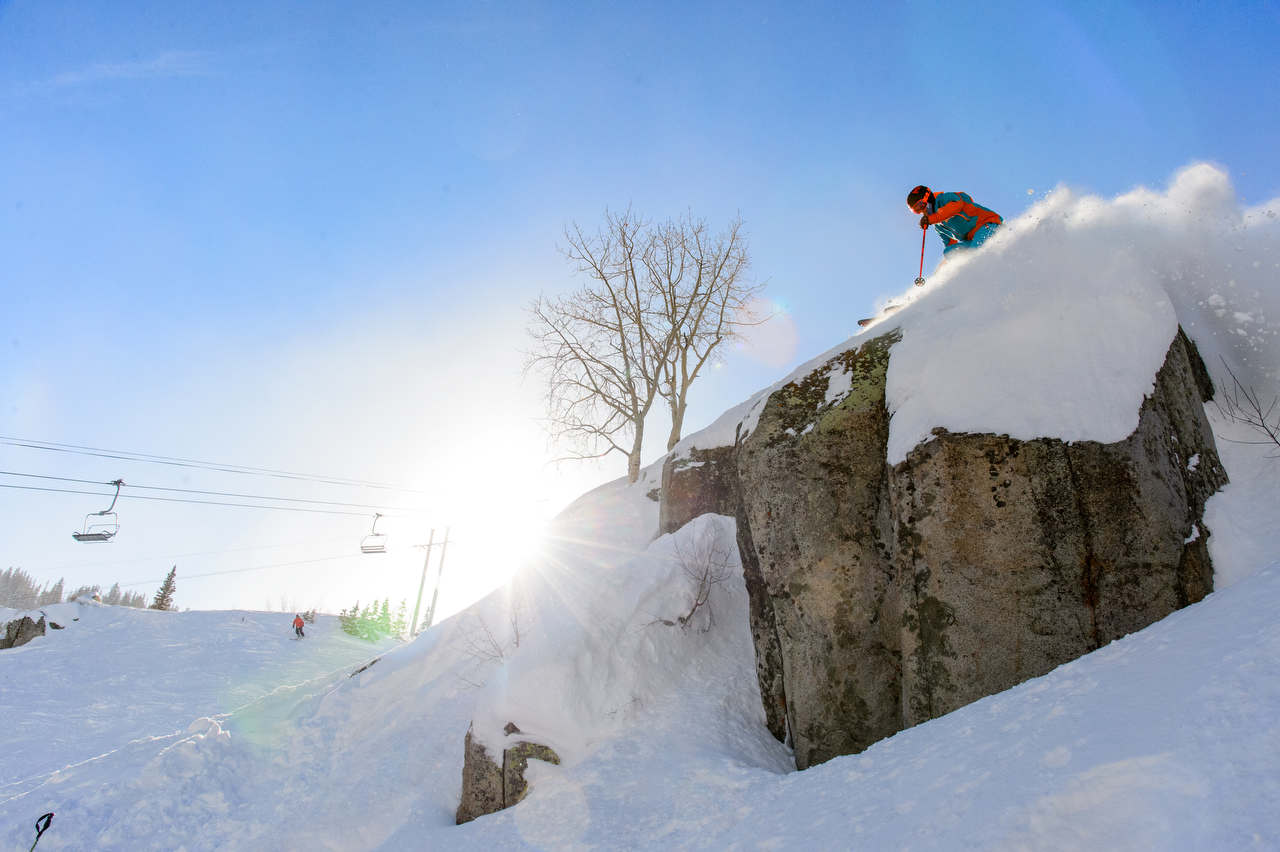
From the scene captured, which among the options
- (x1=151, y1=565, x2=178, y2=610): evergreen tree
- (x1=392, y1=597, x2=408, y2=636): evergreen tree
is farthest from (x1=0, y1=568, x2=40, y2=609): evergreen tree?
(x1=392, y1=597, x2=408, y2=636): evergreen tree

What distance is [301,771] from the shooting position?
10648mm

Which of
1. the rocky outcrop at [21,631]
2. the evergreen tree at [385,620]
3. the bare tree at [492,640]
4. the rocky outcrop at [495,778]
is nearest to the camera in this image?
the rocky outcrop at [495,778]

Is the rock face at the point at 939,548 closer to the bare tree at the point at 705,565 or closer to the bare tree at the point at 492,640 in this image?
the bare tree at the point at 705,565

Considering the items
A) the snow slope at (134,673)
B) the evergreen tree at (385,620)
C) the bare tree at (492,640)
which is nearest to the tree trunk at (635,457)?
the bare tree at (492,640)

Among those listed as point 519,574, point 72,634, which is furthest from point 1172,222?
point 72,634

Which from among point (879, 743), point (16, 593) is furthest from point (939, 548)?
point (16, 593)

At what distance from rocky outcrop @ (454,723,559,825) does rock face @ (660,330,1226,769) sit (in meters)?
3.32

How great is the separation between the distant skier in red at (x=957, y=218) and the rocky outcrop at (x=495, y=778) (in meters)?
9.94

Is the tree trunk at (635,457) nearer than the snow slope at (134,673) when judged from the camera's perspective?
No

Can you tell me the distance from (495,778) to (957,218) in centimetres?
1085

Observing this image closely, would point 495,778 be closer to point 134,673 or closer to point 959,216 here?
point 959,216

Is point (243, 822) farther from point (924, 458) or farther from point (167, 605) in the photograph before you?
point (167, 605)

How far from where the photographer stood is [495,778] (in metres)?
7.88

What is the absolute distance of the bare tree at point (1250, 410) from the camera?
20.9 ft
